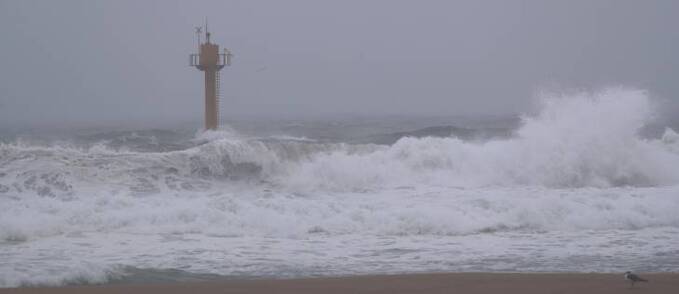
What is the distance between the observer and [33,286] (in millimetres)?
6656

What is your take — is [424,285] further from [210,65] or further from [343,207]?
[210,65]

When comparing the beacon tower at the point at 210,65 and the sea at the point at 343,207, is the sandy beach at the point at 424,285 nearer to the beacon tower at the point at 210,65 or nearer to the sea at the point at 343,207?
the sea at the point at 343,207

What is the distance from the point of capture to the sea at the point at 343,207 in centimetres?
795

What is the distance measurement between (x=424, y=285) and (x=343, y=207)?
173 inches

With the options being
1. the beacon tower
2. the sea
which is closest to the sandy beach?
the sea

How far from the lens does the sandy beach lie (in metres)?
6.46

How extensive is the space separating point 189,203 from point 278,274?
12.5 feet

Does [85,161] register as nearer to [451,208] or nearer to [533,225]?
[451,208]

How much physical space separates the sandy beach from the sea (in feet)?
1.45

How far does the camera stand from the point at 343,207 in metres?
11.0

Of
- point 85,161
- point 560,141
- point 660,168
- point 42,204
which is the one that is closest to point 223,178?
point 85,161

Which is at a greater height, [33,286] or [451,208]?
[451,208]

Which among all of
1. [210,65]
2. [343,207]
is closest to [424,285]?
[343,207]

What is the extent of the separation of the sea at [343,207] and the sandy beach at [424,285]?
441 mm
